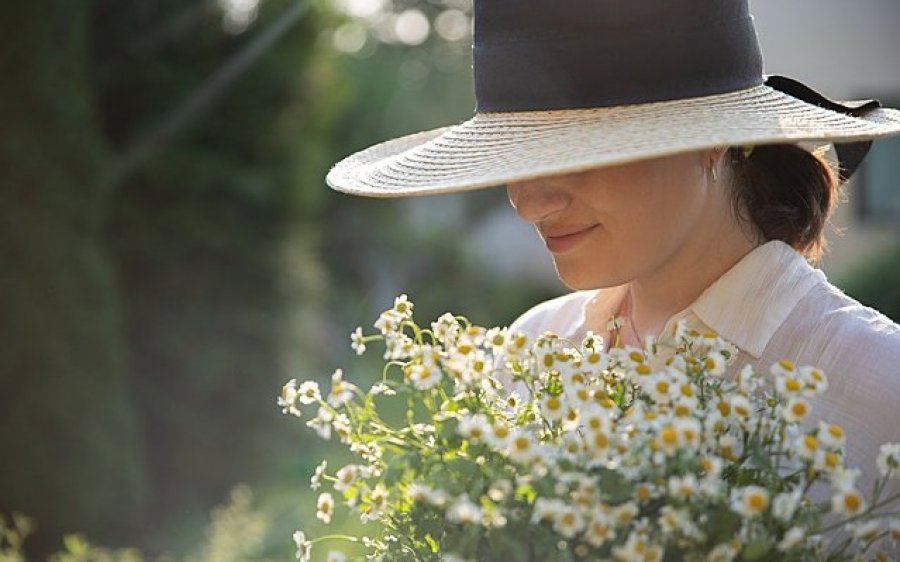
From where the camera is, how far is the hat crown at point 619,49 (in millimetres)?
1819

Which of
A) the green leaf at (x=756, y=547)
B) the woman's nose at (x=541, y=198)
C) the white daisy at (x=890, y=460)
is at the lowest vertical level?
the white daisy at (x=890, y=460)

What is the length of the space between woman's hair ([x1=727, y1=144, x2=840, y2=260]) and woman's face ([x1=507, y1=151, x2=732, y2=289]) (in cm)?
17

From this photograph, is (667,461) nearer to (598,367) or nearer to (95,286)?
(598,367)

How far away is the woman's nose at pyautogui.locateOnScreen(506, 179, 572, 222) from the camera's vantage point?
6.07ft

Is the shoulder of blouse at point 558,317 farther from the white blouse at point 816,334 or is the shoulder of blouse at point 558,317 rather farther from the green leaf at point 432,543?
the green leaf at point 432,543

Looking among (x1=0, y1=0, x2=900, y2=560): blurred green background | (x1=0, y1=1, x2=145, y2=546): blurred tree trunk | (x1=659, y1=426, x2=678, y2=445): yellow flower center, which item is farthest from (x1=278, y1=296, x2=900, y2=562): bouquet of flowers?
(x1=0, y1=1, x2=145, y2=546): blurred tree trunk

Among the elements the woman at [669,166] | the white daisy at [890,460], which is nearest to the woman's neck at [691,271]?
the woman at [669,166]

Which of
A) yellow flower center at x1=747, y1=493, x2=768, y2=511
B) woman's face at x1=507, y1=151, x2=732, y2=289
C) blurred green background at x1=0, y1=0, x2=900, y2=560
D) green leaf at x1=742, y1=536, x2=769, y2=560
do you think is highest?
blurred green background at x1=0, y1=0, x2=900, y2=560

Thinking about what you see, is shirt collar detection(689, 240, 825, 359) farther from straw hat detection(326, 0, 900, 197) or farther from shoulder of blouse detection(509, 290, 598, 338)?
shoulder of blouse detection(509, 290, 598, 338)

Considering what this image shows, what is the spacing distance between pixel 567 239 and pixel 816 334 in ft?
1.20

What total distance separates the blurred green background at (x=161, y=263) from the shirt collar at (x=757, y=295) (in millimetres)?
4182

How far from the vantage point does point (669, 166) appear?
1.88 m

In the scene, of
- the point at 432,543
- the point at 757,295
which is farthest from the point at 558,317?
the point at 432,543

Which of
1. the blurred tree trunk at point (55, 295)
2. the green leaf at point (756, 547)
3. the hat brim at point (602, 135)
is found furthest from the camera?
the blurred tree trunk at point (55, 295)
